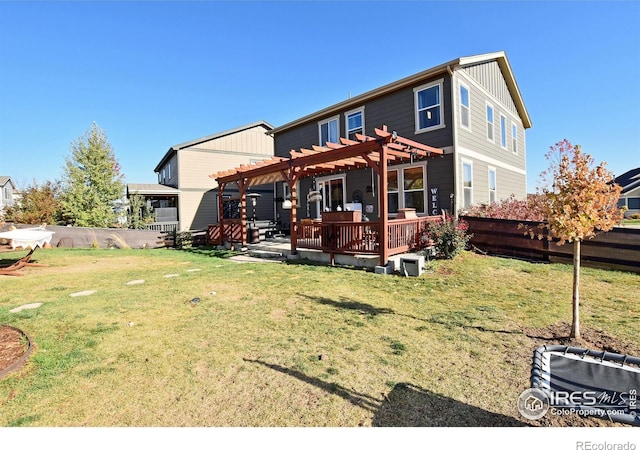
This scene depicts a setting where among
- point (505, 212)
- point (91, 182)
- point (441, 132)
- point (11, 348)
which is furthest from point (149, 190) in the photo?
point (505, 212)

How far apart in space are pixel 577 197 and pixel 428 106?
26.7 feet

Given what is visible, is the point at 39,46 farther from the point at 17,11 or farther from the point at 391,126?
the point at 391,126

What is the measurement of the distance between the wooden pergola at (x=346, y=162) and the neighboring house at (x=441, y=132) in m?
0.77

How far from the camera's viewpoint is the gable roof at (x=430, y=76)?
9747mm

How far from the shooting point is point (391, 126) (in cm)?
1152

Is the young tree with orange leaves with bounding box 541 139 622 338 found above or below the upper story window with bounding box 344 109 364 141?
below

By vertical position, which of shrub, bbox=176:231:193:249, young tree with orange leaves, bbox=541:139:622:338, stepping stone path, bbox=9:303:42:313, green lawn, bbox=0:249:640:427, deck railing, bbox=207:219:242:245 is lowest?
green lawn, bbox=0:249:640:427

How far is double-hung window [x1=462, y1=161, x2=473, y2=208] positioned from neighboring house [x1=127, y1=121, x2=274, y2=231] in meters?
12.4

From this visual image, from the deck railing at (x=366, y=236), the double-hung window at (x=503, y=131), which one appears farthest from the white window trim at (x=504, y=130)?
the deck railing at (x=366, y=236)

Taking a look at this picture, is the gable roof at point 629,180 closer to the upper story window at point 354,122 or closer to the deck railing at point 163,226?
the upper story window at point 354,122

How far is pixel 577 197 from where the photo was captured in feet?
11.0

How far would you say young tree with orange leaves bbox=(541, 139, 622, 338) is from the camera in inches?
131

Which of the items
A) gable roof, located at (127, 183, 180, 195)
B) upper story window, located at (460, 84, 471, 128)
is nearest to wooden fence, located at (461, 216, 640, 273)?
upper story window, located at (460, 84, 471, 128)

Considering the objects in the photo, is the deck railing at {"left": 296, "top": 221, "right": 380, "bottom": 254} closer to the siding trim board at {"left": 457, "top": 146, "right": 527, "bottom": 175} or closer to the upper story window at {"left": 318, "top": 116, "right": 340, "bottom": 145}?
the siding trim board at {"left": 457, "top": 146, "right": 527, "bottom": 175}
